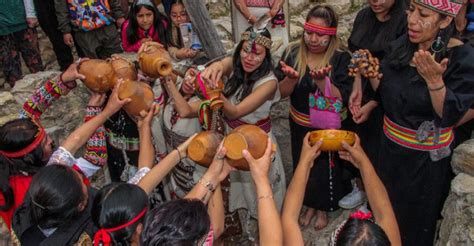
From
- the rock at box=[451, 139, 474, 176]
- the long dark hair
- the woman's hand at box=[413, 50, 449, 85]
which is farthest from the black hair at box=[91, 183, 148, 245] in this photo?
the long dark hair

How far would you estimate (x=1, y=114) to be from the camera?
164 inches

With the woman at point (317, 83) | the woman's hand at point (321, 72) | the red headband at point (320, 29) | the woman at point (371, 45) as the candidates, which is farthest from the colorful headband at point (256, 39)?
the woman at point (371, 45)

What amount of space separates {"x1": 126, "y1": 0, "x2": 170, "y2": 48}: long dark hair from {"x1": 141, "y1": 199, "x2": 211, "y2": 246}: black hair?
2.97m

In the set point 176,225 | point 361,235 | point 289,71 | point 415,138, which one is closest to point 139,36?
point 289,71

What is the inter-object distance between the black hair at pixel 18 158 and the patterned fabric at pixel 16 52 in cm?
281

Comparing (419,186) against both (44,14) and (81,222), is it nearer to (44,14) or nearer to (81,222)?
(81,222)

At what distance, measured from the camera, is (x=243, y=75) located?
347 cm

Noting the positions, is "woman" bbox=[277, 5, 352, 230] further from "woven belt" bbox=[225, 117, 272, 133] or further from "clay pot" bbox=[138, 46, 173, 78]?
"clay pot" bbox=[138, 46, 173, 78]

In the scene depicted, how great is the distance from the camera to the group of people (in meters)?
2.15

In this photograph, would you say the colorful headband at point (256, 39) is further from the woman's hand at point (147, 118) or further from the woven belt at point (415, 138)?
the woven belt at point (415, 138)

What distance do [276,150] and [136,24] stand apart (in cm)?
210

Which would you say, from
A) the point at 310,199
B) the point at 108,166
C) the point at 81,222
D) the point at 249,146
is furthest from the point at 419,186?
the point at 108,166

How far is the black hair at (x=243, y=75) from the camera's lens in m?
3.39

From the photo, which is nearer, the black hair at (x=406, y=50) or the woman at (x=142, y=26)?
the black hair at (x=406, y=50)
